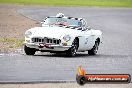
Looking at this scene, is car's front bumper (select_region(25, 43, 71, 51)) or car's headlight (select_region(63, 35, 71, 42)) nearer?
car's front bumper (select_region(25, 43, 71, 51))

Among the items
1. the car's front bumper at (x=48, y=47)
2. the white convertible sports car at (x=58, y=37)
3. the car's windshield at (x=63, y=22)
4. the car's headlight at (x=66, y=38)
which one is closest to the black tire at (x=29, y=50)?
the white convertible sports car at (x=58, y=37)

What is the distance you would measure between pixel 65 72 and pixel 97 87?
→ 3383mm

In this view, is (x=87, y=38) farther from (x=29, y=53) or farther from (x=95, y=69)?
(x=95, y=69)

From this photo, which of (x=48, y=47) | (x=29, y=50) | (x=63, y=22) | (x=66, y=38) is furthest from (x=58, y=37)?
(x=63, y=22)

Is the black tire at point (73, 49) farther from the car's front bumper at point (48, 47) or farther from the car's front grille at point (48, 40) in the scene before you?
the car's front grille at point (48, 40)

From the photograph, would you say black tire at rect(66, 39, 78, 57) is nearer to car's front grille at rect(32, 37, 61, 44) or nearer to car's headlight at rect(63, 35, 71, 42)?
car's headlight at rect(63, 35, 71, 42)

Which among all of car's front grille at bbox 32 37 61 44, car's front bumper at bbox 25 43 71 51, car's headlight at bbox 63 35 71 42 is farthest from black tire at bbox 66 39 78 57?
car's front grille at bbox 32 37 61 44

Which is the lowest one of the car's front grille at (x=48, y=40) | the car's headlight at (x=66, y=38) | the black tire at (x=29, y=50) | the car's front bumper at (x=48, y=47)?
the black tire at (x=29, y=50)

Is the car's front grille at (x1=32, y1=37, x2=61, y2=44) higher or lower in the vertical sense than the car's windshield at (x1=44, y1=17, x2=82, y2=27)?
lower

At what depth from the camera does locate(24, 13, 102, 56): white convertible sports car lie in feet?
64.6

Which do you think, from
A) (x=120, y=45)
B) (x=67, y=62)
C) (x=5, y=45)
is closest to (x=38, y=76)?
(x=67, y=62)

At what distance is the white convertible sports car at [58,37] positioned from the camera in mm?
19703

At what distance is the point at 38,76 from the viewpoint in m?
13.3

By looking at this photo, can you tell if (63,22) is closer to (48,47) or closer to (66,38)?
(66,38)
